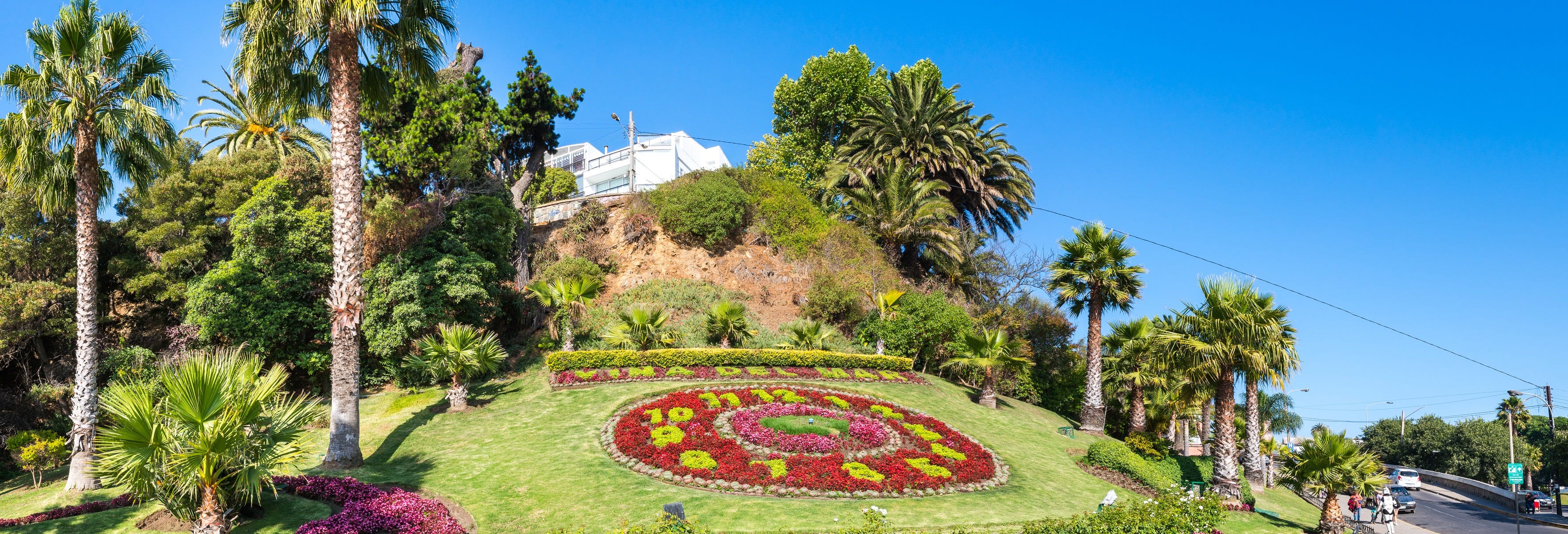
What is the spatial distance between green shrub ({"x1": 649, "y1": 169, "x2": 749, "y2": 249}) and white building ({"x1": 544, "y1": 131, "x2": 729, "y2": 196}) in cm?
2063

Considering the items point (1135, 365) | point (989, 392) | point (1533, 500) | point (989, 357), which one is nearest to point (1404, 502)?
point (1533, 500)

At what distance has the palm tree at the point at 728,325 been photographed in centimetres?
2733

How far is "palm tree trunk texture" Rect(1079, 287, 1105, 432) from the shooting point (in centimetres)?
2602

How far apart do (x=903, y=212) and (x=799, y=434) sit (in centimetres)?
2116

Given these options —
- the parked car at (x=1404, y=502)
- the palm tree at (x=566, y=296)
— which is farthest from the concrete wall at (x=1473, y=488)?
the palm tree at (x=566, y=296)

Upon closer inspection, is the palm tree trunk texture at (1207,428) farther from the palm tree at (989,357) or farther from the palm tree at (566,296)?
the palm tree at (566,296)

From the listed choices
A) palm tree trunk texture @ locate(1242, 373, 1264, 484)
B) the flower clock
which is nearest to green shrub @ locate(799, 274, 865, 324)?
the flower clock

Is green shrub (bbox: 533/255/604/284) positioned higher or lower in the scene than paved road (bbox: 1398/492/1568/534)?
higher

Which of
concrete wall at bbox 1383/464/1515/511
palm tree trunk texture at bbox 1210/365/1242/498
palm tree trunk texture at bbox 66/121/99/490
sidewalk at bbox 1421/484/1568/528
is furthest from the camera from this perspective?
concrete wall at bbox 1383/464/1515/511

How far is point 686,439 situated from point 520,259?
63.5ft

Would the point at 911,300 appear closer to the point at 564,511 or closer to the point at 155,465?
the point at 564,511

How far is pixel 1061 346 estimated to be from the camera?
107ft

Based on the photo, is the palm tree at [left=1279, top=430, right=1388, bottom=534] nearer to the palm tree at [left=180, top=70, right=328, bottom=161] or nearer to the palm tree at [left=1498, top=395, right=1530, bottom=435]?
the palm tree at [left=180, top=70, right=328, bottom=161]

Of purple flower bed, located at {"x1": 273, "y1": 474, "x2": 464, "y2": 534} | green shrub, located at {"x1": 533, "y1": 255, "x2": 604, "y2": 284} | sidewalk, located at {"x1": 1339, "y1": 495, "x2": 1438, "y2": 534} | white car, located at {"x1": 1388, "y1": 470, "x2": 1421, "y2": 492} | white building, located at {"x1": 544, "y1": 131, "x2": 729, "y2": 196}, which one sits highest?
white building, located at {"x1": 544, "y1": 131, "x2": 729, "y2": 196}
